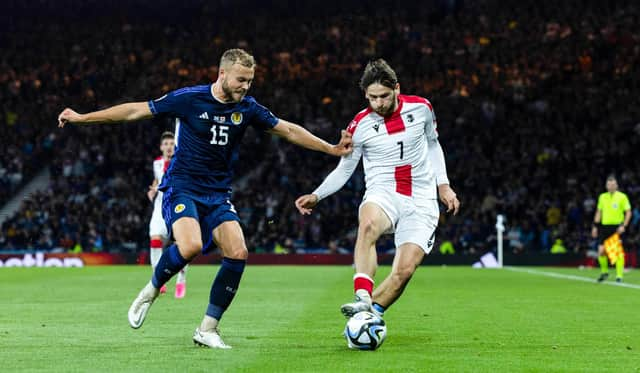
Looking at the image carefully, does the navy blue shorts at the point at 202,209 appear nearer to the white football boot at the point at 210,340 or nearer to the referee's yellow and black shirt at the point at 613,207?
the white football boot at the point at 210,340

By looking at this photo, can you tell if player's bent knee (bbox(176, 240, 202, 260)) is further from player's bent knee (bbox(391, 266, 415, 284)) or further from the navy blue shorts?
player's bent knee (bbox(391, 266, 415, 284))

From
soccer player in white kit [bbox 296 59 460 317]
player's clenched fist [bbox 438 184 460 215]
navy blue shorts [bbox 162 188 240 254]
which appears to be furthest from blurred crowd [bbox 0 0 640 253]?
navy blue shorts [bbox 162 188 240 254]

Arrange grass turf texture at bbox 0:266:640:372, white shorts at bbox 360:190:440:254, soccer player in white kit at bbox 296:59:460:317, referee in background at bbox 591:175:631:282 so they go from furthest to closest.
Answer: referee in background at bbox 591:175:631:282, white shorts at bbox 360:190:440:254, soccer player in white kit at bbox 296:59:460:317, grass turf texture at bbox 0:266:640:372

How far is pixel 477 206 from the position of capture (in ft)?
103

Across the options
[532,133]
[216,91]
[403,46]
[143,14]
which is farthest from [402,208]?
[143,14]

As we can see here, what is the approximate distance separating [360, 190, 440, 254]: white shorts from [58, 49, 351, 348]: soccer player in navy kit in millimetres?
1235

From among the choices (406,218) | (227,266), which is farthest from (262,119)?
Result: (406,218)

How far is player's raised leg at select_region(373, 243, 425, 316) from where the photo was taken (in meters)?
8.13

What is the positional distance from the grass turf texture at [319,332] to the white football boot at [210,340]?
9 centimetres

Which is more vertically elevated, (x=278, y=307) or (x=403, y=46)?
(x=403, y=46)

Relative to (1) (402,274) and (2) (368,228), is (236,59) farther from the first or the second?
(1) (402,274)

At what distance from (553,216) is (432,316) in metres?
20.8

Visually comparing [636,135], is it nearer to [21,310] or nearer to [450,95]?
[450,95]

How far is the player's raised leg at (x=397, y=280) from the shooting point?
8.13 meters
